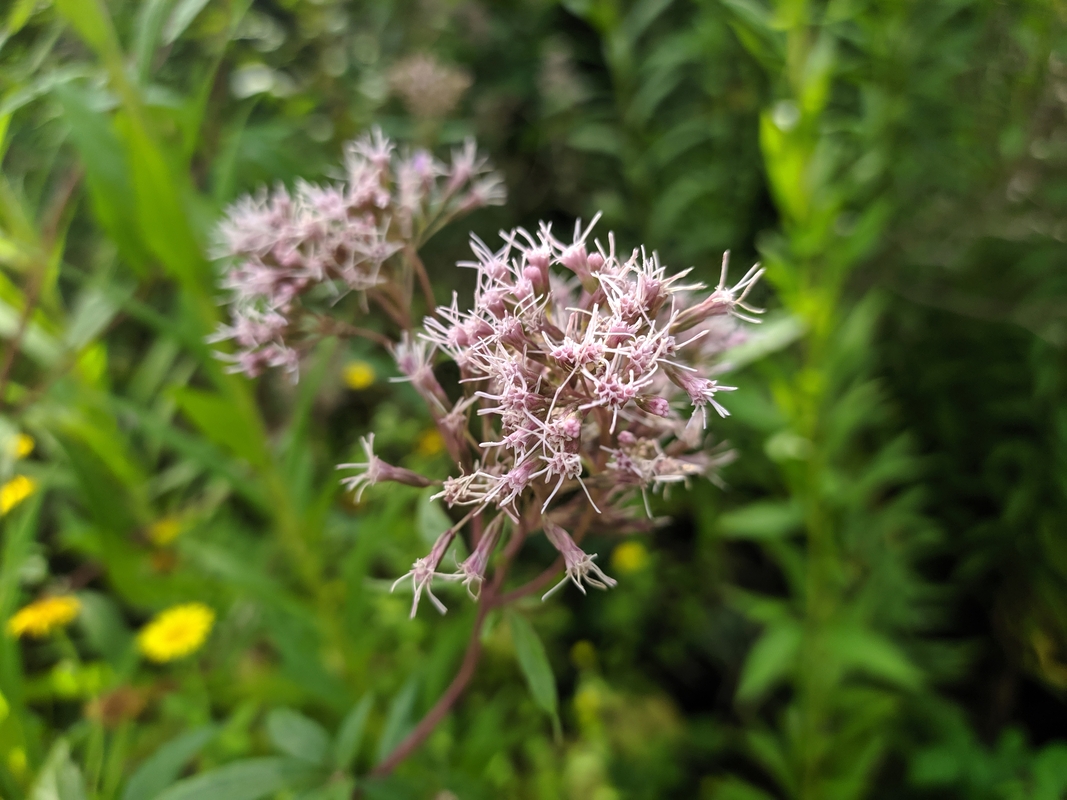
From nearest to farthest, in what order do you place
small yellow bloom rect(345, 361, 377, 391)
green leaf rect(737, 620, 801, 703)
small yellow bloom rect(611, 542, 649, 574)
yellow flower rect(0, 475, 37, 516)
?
1. green leaf rect(737, 620, 801, 703)
2. yellow flower rect(0, 475, 37, 516)
3. small yellow bloom rect(611, 542, 649, 574)
4. small yellow bloom rect(345, 361, 377, 391)

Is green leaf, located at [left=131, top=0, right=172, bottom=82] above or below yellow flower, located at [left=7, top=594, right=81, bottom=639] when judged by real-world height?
above

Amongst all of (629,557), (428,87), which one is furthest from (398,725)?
(428,87)

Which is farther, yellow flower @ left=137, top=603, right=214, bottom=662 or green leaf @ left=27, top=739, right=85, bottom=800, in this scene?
yellow flower @ left=137, top=603, right=214, bottom=662

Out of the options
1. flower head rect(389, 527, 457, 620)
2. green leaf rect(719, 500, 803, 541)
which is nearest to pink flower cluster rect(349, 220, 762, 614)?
flower head rect(389, 527, 457, 620)

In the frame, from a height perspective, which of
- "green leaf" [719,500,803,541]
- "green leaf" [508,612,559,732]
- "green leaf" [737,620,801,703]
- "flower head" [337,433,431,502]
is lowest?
"green leaf" [737,620,801,703]

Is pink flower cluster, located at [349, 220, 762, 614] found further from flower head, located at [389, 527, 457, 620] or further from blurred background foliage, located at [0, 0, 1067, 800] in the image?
blurred background foliage, located at [0, 0, 1067, 800]

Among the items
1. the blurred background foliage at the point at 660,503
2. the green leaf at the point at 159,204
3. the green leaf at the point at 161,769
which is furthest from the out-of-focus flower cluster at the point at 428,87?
the green leaf at the point at 161,769

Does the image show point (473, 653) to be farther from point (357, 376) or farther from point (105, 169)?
point (357, 376)

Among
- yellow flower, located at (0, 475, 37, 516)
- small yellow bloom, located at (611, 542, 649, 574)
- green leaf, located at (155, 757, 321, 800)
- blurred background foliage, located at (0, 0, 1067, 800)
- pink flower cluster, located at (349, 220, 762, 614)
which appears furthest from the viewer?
small yellow bloom, located at (611, 542, 649, 574)
